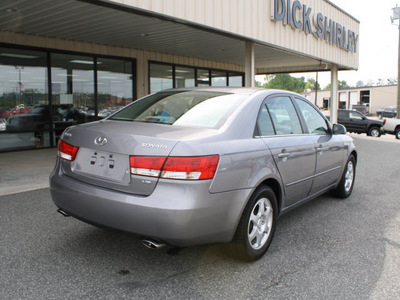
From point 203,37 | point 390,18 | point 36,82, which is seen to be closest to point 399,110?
point 390,18

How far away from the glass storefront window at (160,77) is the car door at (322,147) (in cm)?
959

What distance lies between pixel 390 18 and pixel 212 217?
28.2 meters

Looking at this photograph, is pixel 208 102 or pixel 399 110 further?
pixel 399 110

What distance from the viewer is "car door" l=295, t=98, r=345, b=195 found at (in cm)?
426

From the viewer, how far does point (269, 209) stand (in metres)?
3.37

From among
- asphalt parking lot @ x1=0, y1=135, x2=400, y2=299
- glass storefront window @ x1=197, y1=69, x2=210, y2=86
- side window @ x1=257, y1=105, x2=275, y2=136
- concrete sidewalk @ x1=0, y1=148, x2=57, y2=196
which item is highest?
glass storefront window @ x1=197, y1=69, x2=210, y2=86

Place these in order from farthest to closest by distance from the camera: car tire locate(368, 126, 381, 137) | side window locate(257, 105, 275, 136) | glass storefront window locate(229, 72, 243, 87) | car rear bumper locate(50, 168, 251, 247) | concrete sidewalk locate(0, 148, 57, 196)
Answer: car tire locate(368, 126, 381, 137) → glass storefront window locate(229, 72, 243, 87) → concrete sidewalk locate(0, 148, 57, 196) → side window locate(257, 105, 275, 136) → car rear bumper locate(50, 168, 251, 247)

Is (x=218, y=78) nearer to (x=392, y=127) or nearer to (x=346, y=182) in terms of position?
(x=392, y=127)

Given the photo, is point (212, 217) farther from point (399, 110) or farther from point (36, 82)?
point (399, 110)

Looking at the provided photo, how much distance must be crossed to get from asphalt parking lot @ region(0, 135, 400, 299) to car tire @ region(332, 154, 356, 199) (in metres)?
0.84

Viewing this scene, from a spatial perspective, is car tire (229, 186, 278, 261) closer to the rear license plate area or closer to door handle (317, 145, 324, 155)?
the rear license plate area

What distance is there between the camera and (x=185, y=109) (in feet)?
11.1

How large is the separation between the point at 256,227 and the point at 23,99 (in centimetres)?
887

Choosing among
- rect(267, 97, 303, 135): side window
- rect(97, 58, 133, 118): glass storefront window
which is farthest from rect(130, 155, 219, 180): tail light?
rect(97, 58, 133, 118): glass storefront window
